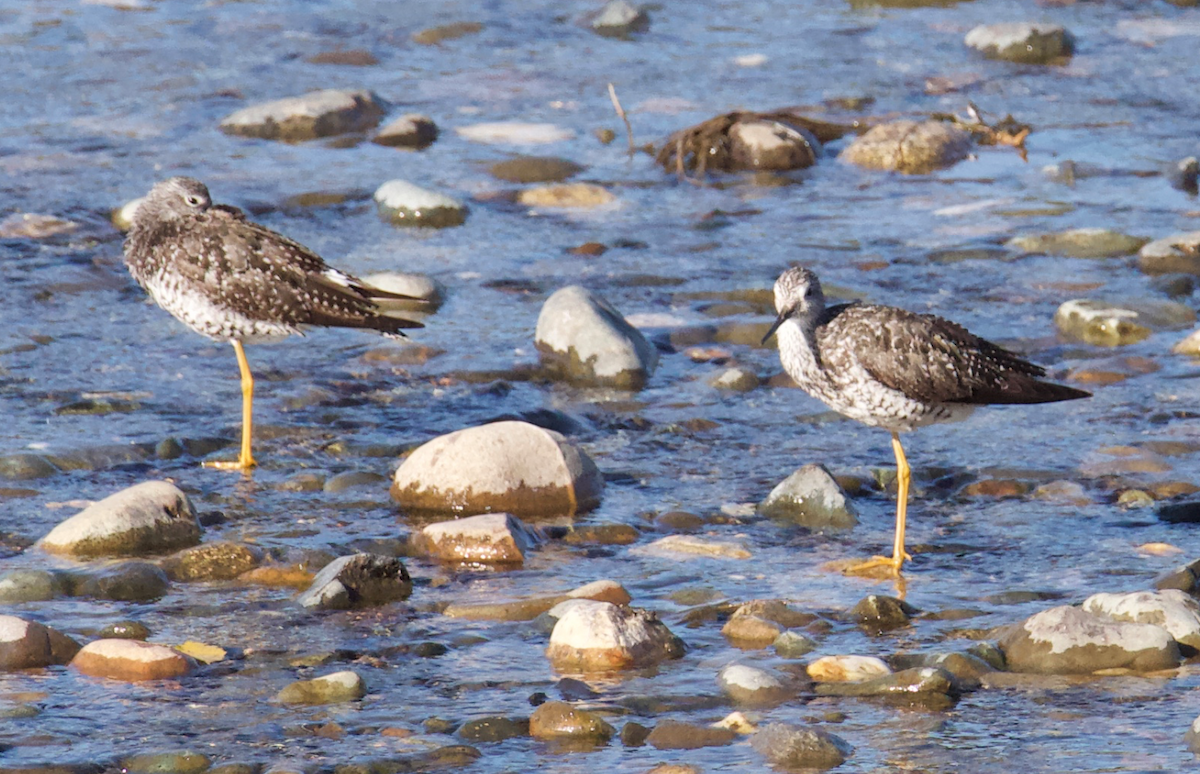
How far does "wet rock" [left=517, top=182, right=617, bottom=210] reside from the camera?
468 inches

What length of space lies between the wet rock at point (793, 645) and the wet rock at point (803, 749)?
77 centimetres

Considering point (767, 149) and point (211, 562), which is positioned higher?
point (767, 149)

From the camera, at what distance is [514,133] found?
533 inches

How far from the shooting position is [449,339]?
9500mm

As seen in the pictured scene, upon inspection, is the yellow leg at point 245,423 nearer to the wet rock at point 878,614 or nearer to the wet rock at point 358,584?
the wet rock at point 358,584

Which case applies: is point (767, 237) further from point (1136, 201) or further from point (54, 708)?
point (54, 708)

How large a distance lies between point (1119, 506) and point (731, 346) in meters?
2.82

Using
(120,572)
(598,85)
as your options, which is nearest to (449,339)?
(120,572)

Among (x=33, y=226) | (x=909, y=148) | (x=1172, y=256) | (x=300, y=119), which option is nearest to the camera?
(x=1172, y=256)

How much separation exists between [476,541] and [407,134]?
721 cm

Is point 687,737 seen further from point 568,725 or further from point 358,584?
point 358,584

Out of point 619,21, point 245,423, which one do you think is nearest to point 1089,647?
point 245,423

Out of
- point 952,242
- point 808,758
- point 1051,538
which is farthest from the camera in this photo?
point 952,242

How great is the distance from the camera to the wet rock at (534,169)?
12.4 metres
